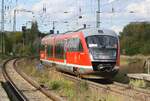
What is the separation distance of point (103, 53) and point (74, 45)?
3.78 metres

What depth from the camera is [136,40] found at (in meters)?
96.0

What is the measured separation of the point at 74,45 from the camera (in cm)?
2866

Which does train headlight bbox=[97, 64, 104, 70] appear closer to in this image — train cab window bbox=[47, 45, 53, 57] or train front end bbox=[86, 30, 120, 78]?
train front end bbox=[86, 30, 120, 78]

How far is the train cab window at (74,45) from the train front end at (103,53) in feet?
3.44

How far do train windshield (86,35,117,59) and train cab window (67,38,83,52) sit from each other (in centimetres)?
100

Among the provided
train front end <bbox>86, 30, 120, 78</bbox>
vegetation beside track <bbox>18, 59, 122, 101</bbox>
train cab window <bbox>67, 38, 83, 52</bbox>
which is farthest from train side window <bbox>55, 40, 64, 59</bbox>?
train front end <bbox>86, 30, 120, 78</bbox>

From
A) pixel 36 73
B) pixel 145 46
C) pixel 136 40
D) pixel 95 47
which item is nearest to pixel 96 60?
pixel 95 47

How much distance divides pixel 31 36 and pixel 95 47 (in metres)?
101

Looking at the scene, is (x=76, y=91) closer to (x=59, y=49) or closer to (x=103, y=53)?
(x=103, y=53)

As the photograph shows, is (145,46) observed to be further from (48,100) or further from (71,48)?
(48,100)

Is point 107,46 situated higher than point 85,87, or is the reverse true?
point 107,46

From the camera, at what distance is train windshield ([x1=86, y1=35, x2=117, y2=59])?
25284 millimetres

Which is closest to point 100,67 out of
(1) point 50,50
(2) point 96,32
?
(2) point 96,32

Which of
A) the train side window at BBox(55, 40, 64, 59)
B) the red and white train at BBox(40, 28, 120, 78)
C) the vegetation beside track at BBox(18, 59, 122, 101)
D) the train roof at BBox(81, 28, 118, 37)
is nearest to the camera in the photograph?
the vegetation beside track at BBox(18, 59, 122, 101)
